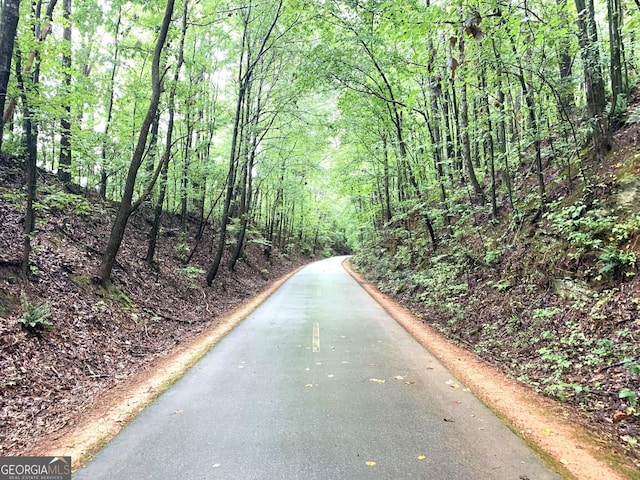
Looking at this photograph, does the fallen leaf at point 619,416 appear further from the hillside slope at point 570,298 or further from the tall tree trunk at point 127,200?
the tall tree trunk at point 127,200

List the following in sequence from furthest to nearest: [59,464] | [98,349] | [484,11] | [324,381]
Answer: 1. [484,11]
2. [98,349]
3. [324,381]
4. [59,464]

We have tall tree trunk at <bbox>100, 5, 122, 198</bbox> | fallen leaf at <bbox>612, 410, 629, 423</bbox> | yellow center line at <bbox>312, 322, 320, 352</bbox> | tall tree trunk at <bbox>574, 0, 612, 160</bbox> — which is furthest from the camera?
tall tree trunk at <bbox>100, 5, 122, 198</bbox>

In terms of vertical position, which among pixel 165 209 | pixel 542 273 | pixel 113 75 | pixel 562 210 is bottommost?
pixel 542 273

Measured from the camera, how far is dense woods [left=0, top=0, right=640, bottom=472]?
6434 millimetres

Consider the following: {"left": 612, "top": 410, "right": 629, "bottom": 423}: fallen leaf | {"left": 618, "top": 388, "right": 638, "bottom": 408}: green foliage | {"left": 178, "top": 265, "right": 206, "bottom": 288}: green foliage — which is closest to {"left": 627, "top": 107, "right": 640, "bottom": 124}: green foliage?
{"left": 618, "top": 388, "right": 638, "bottom": 408}: green foliage

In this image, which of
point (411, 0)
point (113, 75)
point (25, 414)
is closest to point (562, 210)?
point (411, 0)

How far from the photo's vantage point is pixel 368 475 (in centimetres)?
296

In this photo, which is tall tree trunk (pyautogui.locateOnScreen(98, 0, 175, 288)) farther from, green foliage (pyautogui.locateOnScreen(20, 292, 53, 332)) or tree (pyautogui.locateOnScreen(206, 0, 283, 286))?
tree (pyautogui.locateOnScreen(206, 0, 283, 286))

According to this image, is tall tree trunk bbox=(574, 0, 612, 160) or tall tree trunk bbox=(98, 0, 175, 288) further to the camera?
tall tree trunk bbox=(98, 0, 175, 288)

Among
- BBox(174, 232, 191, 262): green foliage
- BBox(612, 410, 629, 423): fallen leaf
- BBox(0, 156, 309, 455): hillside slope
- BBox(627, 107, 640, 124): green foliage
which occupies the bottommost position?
BBox(612, 410, 629, 423): fallen leaf

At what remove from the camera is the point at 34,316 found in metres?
5.59

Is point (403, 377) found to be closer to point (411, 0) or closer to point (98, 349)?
point (98, 349)

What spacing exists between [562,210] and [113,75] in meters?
15.3

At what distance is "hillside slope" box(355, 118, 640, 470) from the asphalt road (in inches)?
51.0
